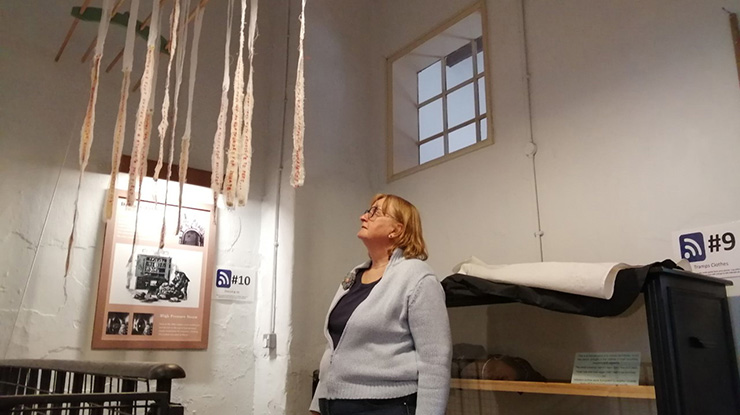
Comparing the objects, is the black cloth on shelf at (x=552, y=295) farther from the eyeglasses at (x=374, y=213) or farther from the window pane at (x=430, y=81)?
the window pane at (x=430, y=81)

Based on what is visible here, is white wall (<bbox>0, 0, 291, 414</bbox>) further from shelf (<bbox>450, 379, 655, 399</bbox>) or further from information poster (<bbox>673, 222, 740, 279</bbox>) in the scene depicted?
information poster (<bbox>673, 222, 740, 279</bbox>)

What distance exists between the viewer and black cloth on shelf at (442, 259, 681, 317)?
1498 millimetres

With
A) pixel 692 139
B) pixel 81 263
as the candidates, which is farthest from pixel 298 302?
pixel 692 139

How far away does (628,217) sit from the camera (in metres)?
1.94

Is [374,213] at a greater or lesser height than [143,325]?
greater

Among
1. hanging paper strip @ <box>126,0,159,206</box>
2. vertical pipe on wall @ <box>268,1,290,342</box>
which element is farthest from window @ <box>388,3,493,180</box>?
hanging paper strip @ <box>126,0,159,206</box>

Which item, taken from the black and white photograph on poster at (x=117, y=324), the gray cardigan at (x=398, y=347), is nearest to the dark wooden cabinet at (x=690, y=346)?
Result: the gray cardigan at (x=398, y=347)

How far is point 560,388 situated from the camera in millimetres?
1761

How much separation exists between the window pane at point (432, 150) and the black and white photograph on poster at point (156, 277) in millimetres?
1214

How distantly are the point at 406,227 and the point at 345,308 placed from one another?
311mm

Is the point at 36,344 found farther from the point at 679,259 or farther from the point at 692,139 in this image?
the point at 692,139

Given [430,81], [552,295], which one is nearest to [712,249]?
[552,295]

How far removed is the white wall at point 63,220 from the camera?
2217 mm

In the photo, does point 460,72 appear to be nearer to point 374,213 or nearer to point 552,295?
point 374,213
